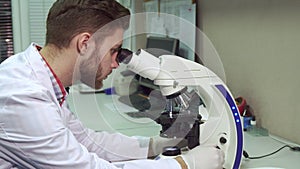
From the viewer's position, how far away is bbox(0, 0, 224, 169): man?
2.96 feet

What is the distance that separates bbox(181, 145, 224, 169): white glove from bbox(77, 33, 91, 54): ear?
0.46 m

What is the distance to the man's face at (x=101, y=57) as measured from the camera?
1.12 meters

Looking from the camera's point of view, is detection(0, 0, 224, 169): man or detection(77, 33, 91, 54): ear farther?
detection(77, 33, 91, 54): ear

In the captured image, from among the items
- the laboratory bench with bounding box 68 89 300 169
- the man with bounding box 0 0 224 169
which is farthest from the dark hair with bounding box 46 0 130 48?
the laboratory bench with bounding box 68 89 300 169

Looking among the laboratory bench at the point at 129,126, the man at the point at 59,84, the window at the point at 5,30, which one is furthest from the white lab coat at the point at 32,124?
the window at the point at 5,30

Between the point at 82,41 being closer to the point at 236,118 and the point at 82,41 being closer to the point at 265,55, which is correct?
the point at 236,118

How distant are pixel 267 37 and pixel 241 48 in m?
0.21

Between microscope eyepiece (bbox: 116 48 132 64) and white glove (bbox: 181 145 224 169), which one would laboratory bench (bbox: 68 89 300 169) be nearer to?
white glove (bbox: 181 145 224 169)

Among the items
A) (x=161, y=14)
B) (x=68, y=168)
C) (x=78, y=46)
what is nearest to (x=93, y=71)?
(x=78, y=46)

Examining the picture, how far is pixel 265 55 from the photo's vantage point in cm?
174

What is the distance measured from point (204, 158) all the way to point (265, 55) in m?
0.82

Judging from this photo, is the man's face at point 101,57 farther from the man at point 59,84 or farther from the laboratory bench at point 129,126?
the laboratory bench at point 129,126

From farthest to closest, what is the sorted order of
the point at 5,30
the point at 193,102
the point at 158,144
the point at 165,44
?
the point at 5,30
the point at 165,44
the point at 158,144
the point at 193,102

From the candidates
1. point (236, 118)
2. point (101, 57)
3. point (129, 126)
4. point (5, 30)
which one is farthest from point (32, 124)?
point (5, 30)
